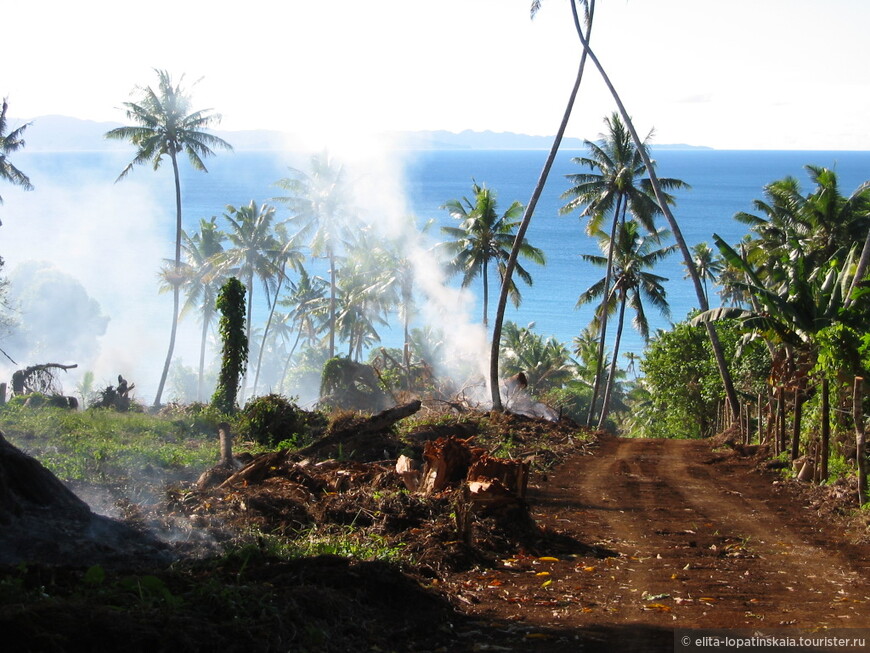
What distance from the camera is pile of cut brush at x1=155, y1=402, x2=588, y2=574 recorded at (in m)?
9.39

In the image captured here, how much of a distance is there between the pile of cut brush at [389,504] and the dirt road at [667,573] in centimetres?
63

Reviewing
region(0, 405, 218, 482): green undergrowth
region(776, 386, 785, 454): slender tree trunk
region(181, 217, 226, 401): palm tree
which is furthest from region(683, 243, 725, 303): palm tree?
region(0, 405, 218, 482): green undergrowth

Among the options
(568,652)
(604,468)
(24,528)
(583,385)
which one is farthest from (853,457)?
(583,385)

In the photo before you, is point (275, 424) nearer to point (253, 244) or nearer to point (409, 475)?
point (409, 475)

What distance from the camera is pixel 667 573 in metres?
8.77

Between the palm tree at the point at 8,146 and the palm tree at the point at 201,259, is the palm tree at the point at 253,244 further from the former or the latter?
the palm tree at the point at 8,146

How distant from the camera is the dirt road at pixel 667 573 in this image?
700 centimetres

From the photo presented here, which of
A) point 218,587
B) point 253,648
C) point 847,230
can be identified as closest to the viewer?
point 253,648

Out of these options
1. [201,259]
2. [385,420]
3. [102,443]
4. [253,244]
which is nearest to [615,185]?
[385,420]

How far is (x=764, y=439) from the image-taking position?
1931 cm

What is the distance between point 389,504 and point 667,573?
339 cm

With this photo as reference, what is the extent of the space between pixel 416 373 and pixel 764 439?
19418 mm

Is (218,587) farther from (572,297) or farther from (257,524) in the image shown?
(572,297)

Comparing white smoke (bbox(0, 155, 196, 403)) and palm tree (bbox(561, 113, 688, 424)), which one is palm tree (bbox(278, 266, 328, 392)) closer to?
white smoke (bbox(0, 155, 196, 403))
